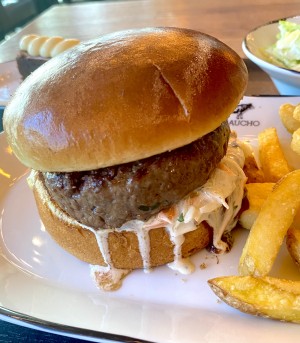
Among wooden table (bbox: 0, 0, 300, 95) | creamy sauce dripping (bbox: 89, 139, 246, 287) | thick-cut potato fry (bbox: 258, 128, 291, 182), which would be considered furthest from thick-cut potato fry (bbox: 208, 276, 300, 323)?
wooden table (bbox: 0, 0, 300, 95)

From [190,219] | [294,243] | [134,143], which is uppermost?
[134,143]

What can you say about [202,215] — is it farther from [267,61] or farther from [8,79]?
[8,79]

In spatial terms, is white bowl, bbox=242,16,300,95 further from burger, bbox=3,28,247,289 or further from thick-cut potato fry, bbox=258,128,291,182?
burger, bbox=3,28,247,289

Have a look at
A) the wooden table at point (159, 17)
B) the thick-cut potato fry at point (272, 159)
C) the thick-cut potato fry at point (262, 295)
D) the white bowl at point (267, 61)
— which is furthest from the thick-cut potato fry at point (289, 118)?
the wooden table at point (159, 17)

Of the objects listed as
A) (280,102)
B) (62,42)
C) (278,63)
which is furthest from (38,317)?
(62,42)

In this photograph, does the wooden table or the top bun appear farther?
the wooden table

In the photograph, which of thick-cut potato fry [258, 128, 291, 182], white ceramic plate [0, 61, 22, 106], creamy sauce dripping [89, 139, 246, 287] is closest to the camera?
creamy sauce dripping [89, 139, 246, 287]

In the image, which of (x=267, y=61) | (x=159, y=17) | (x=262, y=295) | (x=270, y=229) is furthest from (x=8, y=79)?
(x=262, y=295)
